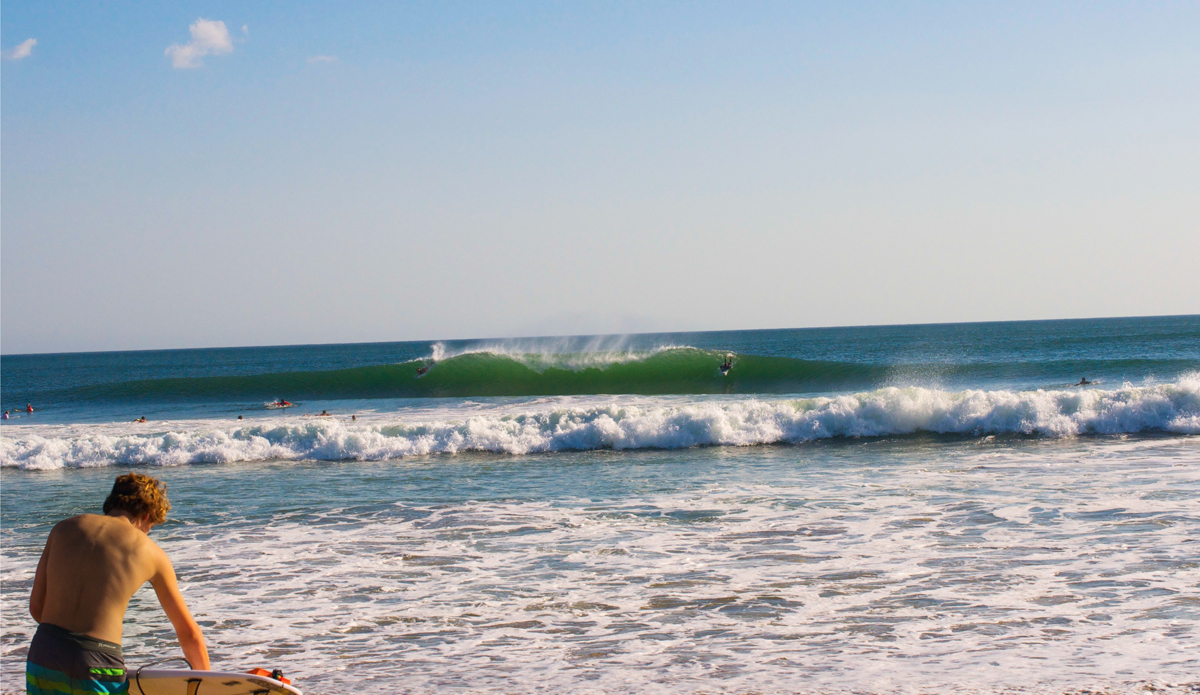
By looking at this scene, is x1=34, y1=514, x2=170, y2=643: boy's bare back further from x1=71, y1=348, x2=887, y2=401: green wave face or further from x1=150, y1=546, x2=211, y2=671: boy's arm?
x1=71, y1=348, x2=887, y2=401: green wave face

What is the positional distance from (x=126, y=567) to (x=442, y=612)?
10.4ft

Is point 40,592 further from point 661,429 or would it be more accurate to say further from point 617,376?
point 617,376

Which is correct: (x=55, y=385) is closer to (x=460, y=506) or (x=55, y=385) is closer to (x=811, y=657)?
(x=460, y=506)

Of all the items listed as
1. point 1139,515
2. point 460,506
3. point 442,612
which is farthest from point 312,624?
point 1139,515

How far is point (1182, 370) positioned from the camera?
1133 inches

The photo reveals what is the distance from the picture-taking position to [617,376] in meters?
29.6

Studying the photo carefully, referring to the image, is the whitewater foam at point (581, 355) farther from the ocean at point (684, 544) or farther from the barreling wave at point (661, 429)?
the barreling wave at point (661, 429)

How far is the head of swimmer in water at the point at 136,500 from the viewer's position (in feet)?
9.15

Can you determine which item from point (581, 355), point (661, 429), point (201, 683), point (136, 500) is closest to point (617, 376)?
point (581, 355)

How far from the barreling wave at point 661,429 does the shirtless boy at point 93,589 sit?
12.0 meters

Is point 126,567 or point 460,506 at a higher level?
point 126,567

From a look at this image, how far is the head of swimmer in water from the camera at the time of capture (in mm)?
2789

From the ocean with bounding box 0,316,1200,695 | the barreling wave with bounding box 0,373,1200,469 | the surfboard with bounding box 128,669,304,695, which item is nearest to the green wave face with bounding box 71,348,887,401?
the barreling wave with bounding box 0,373,1200,469

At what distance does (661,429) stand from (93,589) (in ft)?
41.9
